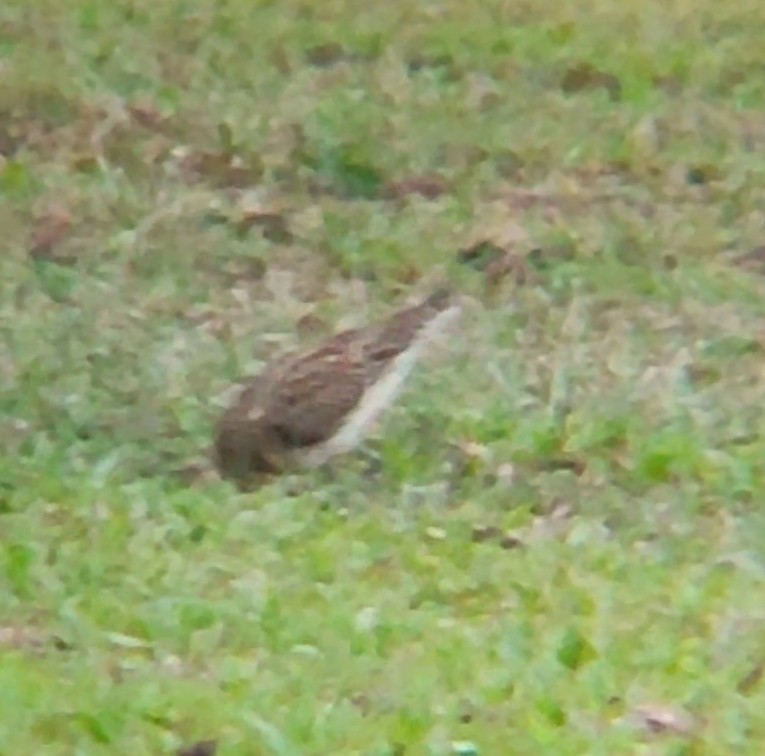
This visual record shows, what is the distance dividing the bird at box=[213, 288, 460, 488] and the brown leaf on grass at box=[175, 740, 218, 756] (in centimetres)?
203

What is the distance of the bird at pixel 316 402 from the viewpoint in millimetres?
7023

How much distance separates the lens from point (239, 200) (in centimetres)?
930

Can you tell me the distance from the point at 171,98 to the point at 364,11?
5.07ft

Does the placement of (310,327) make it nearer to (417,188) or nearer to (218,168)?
(417,188)

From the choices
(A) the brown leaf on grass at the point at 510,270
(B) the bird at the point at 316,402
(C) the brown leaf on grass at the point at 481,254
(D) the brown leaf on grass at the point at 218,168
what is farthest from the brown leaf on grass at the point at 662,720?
(D) the brown leaf on grass at the point at 218,168

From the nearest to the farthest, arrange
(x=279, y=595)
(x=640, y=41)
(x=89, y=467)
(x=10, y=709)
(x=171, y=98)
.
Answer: (x=10, y=709), (x=279, y=595), (x=89, y=467), (x=171, y=98), (x=640, y=41)

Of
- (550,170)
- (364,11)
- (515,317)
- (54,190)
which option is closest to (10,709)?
(515,317)

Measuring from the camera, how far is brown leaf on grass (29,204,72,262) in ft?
28.9

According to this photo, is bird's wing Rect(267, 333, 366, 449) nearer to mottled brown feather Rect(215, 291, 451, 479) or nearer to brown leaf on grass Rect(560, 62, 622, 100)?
mottled brown feather Rect(215, 291, 451, 479)

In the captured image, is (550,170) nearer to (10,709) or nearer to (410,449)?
(410,449)

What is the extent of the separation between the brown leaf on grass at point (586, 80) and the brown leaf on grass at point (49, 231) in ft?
8.93

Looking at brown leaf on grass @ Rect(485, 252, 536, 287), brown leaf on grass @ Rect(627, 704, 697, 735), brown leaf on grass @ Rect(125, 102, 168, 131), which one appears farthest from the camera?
brown leaf on grass @ Rect(125, 102, 168, 131)

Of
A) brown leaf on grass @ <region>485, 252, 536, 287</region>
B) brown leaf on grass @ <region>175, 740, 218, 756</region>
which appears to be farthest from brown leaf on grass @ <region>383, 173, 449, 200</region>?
brown leaf on grass @ <region>175, 740, 218, 756</region>

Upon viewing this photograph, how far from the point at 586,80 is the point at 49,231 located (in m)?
2.97
